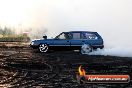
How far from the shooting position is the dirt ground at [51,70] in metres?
13.2

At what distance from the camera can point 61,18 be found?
52469mm

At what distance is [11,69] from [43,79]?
103 inches

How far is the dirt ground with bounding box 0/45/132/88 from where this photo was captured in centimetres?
1317

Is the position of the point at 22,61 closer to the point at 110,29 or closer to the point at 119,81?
the point at 119,81

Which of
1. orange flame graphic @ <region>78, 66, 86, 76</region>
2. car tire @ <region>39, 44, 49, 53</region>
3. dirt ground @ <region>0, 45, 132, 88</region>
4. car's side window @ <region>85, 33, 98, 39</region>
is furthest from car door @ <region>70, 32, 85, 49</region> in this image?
orange flame graphic @ <region>78, 66, 86, 76</region>

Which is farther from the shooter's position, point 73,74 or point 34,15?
point 34,15

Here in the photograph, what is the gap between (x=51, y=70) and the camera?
16.2m

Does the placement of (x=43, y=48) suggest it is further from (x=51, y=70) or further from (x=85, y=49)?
(x=51, y=70)

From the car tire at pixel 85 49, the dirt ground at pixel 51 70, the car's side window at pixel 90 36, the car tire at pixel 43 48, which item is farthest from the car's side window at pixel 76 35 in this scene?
the dirt ground at pixel 51 70

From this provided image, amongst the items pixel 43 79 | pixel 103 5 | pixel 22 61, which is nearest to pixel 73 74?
pixel 43 79

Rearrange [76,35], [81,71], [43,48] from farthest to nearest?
[76,35]
[43,48]
[81,71]

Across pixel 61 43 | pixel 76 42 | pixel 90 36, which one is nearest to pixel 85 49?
pixel 76 42

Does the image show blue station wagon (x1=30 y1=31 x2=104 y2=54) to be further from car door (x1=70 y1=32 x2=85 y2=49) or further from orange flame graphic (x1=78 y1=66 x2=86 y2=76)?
orange flame graphic (x1=78 y1=66 x2=86 y2=76)

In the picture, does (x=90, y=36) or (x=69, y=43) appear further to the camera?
(x=90, y=36)
